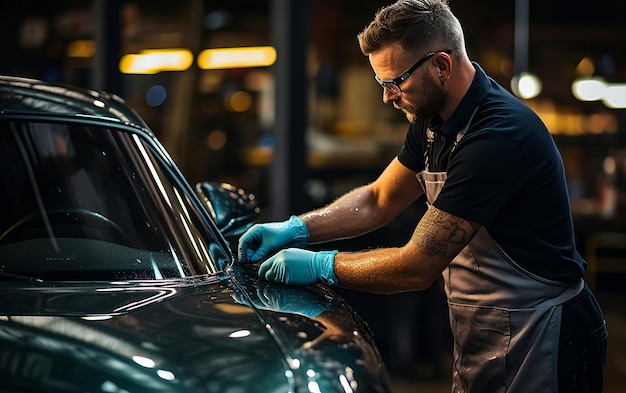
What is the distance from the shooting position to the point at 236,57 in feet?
28.4

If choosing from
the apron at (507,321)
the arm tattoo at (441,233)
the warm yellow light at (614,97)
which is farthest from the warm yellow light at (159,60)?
Answer: the arm tattoo at (441,233)

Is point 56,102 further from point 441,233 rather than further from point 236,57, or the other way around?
point 236,57

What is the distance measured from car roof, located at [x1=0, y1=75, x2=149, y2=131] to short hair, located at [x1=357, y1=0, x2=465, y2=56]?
0.79 metres

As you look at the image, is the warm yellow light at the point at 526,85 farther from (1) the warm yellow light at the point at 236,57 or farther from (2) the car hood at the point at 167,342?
(2) the car hood at the point at 167,342

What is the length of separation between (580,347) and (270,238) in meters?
1.04

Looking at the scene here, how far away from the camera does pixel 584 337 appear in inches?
121

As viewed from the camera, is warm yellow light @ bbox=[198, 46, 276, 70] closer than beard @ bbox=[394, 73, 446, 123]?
No

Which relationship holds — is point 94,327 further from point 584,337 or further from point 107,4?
point 107,4

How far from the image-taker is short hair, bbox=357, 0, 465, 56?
3.01 metres

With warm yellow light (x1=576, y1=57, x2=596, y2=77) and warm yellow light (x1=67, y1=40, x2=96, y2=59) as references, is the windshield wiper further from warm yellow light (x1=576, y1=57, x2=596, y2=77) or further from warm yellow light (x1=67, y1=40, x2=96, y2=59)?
warm yellow light (x1=576, y1=57, x2=596, y2=77)

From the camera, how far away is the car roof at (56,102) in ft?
10.2

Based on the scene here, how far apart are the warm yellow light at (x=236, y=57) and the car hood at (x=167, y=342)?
5.94 meters

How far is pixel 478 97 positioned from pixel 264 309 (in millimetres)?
968

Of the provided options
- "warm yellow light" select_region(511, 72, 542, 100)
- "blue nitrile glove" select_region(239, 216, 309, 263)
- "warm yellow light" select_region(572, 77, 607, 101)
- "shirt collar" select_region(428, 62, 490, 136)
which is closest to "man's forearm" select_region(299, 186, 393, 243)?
"blue nitrile glove" select_region(239, 216, 309, 263)
